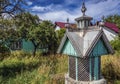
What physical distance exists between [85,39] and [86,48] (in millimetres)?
256

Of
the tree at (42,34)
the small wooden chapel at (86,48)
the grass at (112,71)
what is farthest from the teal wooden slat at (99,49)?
the tree at (42,34)

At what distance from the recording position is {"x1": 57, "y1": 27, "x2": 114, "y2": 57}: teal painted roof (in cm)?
378

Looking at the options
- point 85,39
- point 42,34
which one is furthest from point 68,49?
point 42,34

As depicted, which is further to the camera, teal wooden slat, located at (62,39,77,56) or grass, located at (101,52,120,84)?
grass, located at (101,52,120,84)

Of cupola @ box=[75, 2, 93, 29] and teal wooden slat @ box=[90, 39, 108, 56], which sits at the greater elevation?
cupola @ box=[75, 2, 93, 29]

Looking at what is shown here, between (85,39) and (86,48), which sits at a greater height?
(85,39)

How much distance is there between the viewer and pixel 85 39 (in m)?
3.95

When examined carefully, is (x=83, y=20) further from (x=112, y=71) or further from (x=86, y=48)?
(x=112, y=71)

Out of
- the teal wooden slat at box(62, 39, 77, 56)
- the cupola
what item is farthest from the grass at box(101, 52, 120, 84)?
the cupola

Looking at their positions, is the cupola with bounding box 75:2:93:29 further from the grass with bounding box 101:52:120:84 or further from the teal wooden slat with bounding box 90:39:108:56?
the grass with bounding box 101:52:120:84

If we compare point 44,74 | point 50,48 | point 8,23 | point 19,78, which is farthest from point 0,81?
point 50,48

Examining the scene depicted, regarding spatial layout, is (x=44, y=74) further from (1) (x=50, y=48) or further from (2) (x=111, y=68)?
(1) (x=50, y=48)

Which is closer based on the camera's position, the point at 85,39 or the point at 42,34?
the point at 85,39

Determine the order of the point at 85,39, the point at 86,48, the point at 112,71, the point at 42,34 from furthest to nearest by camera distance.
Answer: the point at 42,34, the point at 112,71, the point at 85,39, the point at 86,48
